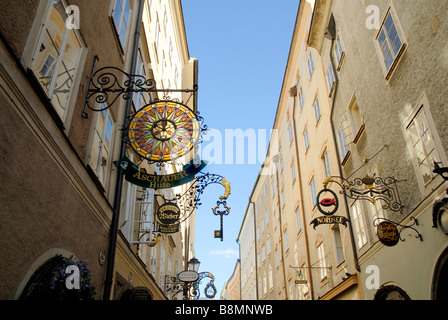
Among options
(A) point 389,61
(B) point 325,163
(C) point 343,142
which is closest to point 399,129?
(A) point 389,61

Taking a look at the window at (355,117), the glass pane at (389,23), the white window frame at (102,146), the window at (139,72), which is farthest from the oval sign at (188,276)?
the glass pane at (389,23)

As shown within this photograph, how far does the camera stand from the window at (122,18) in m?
10.4

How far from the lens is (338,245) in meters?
15.9

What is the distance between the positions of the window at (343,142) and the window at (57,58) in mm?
10300

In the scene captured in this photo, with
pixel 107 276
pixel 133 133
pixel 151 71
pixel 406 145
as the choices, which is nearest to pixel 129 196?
pixel 107 276

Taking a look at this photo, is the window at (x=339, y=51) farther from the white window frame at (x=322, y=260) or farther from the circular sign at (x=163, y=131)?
the circular sign at (x=163, y=131)

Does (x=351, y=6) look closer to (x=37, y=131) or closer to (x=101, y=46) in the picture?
(x=101, y=46)

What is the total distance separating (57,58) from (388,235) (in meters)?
7.66

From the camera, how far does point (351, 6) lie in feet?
45.0

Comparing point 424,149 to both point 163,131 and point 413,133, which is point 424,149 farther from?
point 163,131

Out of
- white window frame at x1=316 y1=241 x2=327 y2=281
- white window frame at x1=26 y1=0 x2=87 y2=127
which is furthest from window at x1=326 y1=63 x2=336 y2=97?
white window frame at x1=26 y1=0 x2=87 y2=127

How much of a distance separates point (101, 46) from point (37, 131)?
4.03 m

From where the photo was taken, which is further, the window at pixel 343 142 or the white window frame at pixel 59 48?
the window at pixel 343 142

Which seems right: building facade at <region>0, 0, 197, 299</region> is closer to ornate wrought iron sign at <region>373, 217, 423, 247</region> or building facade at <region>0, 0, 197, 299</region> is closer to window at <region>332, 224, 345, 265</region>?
ornate wrought iron sign at <region>373, 217, 423, 247</region>
